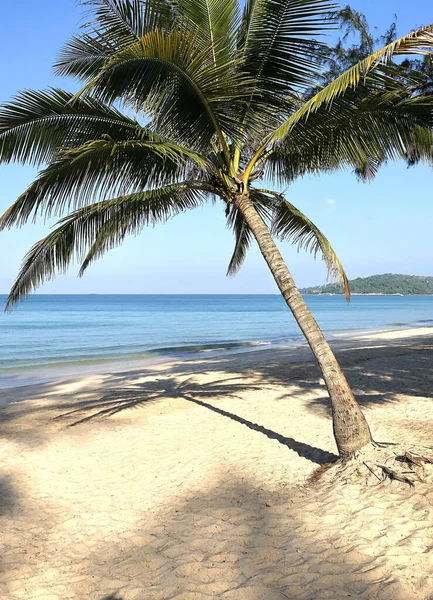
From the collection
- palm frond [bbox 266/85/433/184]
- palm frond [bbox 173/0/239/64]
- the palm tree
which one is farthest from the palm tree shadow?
palm frond [bbox 173/0/239/64]

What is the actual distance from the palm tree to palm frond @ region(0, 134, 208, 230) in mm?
17

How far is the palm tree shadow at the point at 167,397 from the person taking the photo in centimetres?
777

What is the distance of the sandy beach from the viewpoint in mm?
3750

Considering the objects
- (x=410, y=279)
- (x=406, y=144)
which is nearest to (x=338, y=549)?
→ (x=406, y=144)

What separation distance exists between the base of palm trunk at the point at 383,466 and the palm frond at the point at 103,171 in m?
3.35

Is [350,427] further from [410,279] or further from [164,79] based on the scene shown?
[410,279]

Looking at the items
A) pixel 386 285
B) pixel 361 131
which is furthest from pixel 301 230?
pixel 386 285

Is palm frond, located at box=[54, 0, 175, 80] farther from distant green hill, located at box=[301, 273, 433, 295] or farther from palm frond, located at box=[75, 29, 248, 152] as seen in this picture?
distant green hill, located at box=[301, 273, 433, 295]

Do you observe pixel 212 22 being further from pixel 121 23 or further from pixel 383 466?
pixel 383 466

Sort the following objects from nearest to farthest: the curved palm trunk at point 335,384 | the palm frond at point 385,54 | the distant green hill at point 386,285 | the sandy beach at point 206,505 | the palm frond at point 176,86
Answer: the sandy beach at point 206,505 → the palm frond at point 385,54 → the palm frond at point 176,86 → the curved palm trunk at point 335,384 → the distant green hill at point 386,285

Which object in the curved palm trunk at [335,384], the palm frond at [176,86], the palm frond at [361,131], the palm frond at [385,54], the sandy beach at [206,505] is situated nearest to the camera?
the sandy beach at [206,505]

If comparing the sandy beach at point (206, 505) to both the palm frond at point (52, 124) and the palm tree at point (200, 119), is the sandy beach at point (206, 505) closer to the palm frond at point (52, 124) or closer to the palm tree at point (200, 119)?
the palm tree at point (200, 119)

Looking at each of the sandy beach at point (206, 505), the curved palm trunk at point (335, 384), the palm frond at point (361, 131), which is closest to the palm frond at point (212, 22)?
the palm frond at point (361, 131)

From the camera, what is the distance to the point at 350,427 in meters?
5.24
